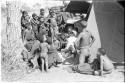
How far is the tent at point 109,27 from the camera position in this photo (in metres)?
6.08

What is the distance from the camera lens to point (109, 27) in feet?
20.6

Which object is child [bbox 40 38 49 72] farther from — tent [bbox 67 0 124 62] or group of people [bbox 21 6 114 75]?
tent [bbox 67 0 124 62]

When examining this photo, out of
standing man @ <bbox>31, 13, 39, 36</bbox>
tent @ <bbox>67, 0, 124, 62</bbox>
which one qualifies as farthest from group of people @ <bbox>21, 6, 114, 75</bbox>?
standing man @ <bbox>31, 13, 39, 36</bbox>

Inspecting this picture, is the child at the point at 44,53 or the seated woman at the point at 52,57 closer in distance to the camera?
the child at the point at 44,53

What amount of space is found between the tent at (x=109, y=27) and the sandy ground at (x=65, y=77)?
76cm

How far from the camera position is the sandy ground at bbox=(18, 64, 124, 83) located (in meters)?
4.98

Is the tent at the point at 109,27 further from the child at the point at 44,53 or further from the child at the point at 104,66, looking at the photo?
the child at the point at 44,53

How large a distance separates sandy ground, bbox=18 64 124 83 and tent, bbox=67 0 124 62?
29.8 inches

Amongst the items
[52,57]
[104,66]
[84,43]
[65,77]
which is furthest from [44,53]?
[104,66]

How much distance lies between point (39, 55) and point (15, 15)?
1447 millimetres

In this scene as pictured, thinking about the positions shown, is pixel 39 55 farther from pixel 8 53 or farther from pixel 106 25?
pixel 106 25

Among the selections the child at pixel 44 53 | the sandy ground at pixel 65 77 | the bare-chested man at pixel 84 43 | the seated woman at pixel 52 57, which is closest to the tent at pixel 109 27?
the bare-chested man at pixel 84 43

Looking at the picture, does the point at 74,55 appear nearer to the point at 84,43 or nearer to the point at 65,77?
the point at 84,43

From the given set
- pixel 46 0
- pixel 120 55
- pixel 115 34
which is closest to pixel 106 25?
pixel 115 34
